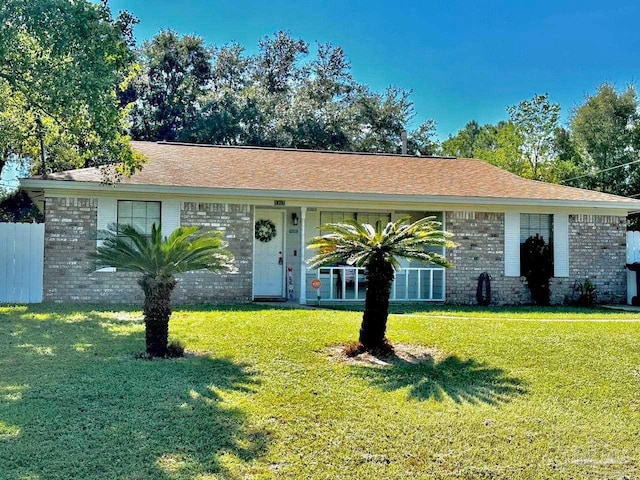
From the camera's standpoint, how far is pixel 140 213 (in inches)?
470

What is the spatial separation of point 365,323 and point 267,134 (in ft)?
64.0

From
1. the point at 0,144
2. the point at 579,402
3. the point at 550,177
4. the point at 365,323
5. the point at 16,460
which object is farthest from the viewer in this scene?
the point at 550,177

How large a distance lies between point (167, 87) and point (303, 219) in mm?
18430

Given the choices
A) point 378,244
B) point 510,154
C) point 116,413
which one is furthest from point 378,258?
point 510,154

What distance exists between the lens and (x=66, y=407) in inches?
196

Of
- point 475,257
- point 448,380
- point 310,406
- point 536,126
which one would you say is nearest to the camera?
point 310,406

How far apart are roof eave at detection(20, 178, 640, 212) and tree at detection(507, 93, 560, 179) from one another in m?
20.1

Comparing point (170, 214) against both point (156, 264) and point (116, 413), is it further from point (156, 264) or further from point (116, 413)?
point (116, 413)

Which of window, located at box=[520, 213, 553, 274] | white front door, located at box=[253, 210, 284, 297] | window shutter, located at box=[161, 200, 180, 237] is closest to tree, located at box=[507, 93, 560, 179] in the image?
window, located at box=[520, 213, 553, 274]

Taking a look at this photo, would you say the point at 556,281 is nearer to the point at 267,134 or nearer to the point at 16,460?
the point at 16,460

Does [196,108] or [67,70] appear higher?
[196,108]

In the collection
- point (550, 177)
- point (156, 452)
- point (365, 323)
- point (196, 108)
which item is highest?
point (196, 108)

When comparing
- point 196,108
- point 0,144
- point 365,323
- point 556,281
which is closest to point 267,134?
point 196,108

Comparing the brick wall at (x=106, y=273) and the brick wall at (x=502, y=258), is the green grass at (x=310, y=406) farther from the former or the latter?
the brick wall at (x=502, y=258)
